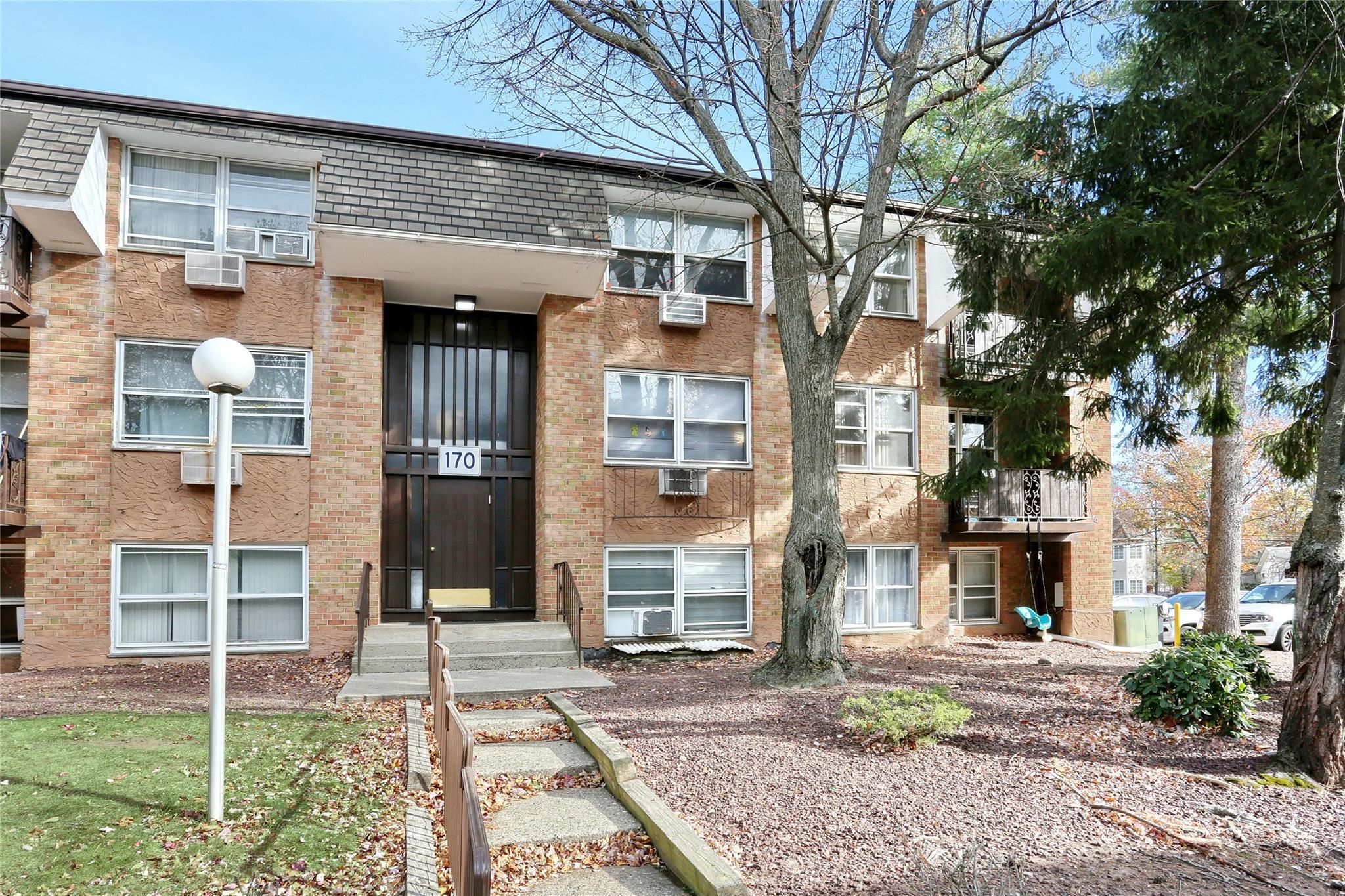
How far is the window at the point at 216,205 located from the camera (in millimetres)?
11781

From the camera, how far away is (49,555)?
11.0 meters


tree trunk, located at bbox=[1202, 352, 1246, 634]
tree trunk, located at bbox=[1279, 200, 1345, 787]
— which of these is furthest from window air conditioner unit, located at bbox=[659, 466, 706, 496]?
tree trunk, located at bbox=[1202, 352, 1246, 634]

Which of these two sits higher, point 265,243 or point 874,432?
point 265,243

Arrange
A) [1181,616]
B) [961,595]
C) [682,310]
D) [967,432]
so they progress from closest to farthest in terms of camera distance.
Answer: [682,310]
[967,432]
[961,595]
[1181,616]

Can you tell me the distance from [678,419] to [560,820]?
342 inches

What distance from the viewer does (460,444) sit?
13227 millimetres

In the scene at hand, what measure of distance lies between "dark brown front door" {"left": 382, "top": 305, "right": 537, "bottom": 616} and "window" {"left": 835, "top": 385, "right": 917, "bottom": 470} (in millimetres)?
5409

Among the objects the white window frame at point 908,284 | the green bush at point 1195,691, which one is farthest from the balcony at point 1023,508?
the green bush at point 1195,691

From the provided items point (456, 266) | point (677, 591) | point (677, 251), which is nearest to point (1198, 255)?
point (677, 251)

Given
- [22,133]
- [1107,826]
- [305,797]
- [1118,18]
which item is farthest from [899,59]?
[22,133]

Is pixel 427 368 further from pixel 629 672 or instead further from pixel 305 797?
pixel 305 797

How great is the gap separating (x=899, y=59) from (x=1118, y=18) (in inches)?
123

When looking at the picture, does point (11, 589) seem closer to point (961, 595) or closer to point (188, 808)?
point (188, 808)

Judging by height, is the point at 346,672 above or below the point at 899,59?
below
